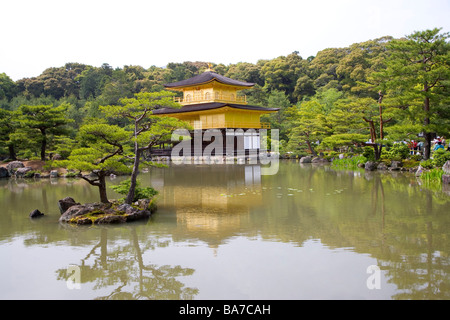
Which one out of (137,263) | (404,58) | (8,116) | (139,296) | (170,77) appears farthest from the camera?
(170,77)

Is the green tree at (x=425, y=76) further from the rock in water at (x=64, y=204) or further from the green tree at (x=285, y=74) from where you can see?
the green tree at (x=285, y=74)

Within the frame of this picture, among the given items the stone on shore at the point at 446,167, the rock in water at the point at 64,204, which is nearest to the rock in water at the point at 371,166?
the stone on shore at the point at 446,167

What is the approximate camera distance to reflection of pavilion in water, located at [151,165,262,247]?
7.15 m

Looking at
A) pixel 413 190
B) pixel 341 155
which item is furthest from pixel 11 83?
pixel 413 190

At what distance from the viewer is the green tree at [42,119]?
19156 mm

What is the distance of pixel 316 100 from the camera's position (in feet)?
118

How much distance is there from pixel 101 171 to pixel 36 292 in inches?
184

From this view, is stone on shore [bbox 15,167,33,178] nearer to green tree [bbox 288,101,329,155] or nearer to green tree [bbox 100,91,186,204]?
green tree [bbox 100,91,186,204]

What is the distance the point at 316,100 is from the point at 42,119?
2448 cm

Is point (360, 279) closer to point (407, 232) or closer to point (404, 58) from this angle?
point (407, 232)

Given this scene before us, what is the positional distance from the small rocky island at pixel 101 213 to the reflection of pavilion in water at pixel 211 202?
90 centimetres

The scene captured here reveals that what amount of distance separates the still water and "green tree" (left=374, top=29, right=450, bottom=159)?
6.39 m

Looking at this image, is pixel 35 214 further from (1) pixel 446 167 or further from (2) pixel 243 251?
(1) pixel 446 167
